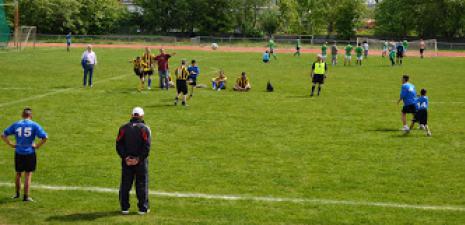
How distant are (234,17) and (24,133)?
86.0m

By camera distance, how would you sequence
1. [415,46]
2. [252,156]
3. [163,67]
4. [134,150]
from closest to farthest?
1. [134,150]
2. [252,156]
3. [163,67]
4. [415,46]

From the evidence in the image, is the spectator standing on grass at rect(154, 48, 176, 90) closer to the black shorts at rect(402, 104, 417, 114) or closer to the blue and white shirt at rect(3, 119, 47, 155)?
the black shorts at rect(402, 104, 417, 114)

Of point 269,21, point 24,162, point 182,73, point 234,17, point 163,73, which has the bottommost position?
point 24,162

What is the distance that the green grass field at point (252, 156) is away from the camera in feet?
34.6

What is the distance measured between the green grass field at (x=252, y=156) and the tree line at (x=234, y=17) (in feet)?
191

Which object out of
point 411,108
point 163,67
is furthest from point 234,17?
point 411,108

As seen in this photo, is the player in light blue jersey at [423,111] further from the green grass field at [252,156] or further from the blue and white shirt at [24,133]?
the blue and white shirt at [24,133]

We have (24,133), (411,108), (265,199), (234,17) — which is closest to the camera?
(24,133)

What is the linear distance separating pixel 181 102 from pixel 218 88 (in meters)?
4.58

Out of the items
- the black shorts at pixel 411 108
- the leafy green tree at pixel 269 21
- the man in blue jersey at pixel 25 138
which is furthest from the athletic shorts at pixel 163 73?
the leafy green tree at pixel 269 21

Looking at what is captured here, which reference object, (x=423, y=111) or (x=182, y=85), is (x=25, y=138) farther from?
(x=182, y=85)

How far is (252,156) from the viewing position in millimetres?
14742

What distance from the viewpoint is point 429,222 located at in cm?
1007

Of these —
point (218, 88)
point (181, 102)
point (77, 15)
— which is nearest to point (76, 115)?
point (181, 102)
